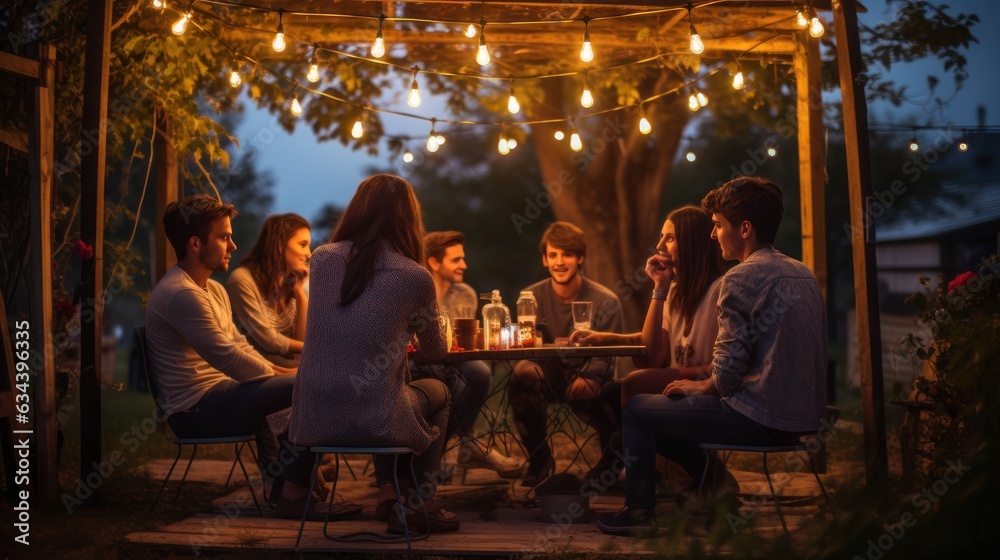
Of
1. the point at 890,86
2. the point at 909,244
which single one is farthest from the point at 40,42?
the point at 909,244

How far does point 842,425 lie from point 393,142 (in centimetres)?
548

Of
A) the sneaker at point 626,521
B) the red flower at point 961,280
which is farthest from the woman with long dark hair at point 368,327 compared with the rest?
the red flower at point 961,280

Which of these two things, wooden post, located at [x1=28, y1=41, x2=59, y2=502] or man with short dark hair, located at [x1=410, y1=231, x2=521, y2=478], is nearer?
wooden post, located at [x1=28, y1=41, x2=59, y2=502]

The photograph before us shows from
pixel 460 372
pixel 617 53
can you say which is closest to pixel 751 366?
pixel 460 372

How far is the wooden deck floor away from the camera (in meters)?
4.11

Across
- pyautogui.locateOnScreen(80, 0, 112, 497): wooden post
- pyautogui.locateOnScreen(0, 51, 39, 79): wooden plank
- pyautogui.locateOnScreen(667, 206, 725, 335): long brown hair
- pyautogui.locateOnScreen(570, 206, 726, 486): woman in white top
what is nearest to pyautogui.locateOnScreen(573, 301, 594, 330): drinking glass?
pyautogui.locateOnScreen(570, 206, 726, 486): woman in white top

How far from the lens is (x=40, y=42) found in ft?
16.6

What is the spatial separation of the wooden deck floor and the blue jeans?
11.3 inches

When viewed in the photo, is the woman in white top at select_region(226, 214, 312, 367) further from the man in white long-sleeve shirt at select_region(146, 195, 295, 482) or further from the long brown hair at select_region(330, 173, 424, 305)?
the long brown hair at select_region(330, 173, 424, 305)

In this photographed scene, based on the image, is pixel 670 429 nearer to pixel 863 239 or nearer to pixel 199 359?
pixel 863 239

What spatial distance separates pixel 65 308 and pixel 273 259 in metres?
1.20

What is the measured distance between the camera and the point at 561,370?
224 inches

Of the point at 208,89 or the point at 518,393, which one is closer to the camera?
the point at 518,393

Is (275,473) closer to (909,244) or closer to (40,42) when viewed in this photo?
(40,42)
